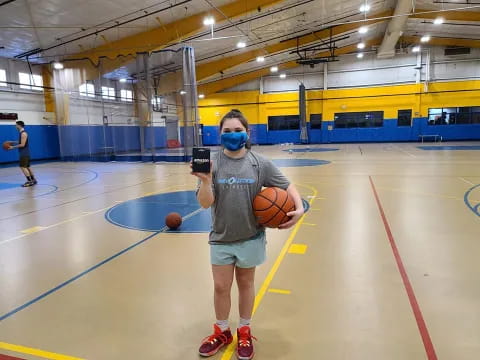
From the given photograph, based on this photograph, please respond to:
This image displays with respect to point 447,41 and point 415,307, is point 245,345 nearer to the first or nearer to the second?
point 415,307

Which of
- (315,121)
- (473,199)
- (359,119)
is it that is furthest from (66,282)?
(359,119)

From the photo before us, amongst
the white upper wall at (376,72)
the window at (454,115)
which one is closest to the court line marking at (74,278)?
the white upper wall at (376,72)

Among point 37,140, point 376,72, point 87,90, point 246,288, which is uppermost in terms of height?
point 376,72

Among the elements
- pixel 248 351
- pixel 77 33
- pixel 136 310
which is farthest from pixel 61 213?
pixel 77 33

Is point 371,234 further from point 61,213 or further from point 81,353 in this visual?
point 61,213

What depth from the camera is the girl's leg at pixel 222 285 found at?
2.27 meters

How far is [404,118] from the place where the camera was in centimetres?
2591

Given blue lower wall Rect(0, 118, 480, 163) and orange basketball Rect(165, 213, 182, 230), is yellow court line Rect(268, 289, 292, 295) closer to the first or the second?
orange basketball Rect(165, 213, 182, 230)

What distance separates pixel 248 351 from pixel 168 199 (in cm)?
568

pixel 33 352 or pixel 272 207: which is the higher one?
pixel 272 207

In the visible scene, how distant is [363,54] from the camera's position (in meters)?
25.9

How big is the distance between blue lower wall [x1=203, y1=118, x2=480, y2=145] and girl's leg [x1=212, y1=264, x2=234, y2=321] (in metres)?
21.0

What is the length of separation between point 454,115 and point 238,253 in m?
28.1

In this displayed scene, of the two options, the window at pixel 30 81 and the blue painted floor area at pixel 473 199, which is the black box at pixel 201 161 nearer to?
the blue painted floor area at pixel 473 199
